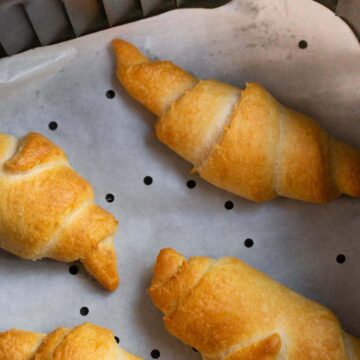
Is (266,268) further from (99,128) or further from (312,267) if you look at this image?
(99,128)

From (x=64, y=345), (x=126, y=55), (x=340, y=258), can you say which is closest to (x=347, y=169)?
(x=340, y=258)

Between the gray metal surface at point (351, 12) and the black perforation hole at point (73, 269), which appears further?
the black perforation hole at point (73, 269)

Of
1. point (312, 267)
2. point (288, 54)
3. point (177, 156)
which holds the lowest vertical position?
point (312, 267)

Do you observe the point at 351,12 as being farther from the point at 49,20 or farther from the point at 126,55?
the point at 49,20

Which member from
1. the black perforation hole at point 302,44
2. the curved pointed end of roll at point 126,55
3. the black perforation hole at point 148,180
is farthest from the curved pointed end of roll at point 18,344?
the black perforation hole at point 302,44

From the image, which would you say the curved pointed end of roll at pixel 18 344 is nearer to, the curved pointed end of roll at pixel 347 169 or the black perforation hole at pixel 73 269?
the black perforation hole at pixel 73 269

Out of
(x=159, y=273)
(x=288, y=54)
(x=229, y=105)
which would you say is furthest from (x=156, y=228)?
(x=288, y=54)
